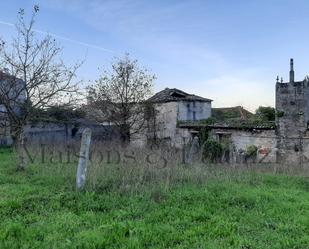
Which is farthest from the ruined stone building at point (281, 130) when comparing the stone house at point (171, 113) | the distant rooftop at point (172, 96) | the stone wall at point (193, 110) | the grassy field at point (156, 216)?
the grassy field at point (156, 216)

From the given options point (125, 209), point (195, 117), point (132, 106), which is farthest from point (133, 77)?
point (125, 209)

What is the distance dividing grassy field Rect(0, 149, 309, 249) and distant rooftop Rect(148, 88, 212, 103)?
1975 centimetres

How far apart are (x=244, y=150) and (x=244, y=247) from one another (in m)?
18.9

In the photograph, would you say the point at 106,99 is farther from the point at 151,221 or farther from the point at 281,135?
the point at 151,221

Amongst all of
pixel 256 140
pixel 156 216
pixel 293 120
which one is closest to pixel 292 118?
pixel 293 120

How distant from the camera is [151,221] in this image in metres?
5.47

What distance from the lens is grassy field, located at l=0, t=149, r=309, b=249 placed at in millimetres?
4637

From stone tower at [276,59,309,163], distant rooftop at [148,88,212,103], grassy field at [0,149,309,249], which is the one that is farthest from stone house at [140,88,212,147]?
grassy field at [0,149,309,249]

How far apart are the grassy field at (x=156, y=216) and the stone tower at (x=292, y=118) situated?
1454 cm

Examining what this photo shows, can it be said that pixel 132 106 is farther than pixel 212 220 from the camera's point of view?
Yes

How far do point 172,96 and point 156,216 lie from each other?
23171mm

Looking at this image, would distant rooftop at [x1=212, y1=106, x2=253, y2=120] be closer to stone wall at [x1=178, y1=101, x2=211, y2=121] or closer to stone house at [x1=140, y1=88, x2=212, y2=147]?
stone wall at [x1=178, y1=101, x2=211, y2=121]

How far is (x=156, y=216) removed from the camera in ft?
18.6

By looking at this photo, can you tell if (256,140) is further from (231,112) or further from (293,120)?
(231,112)
